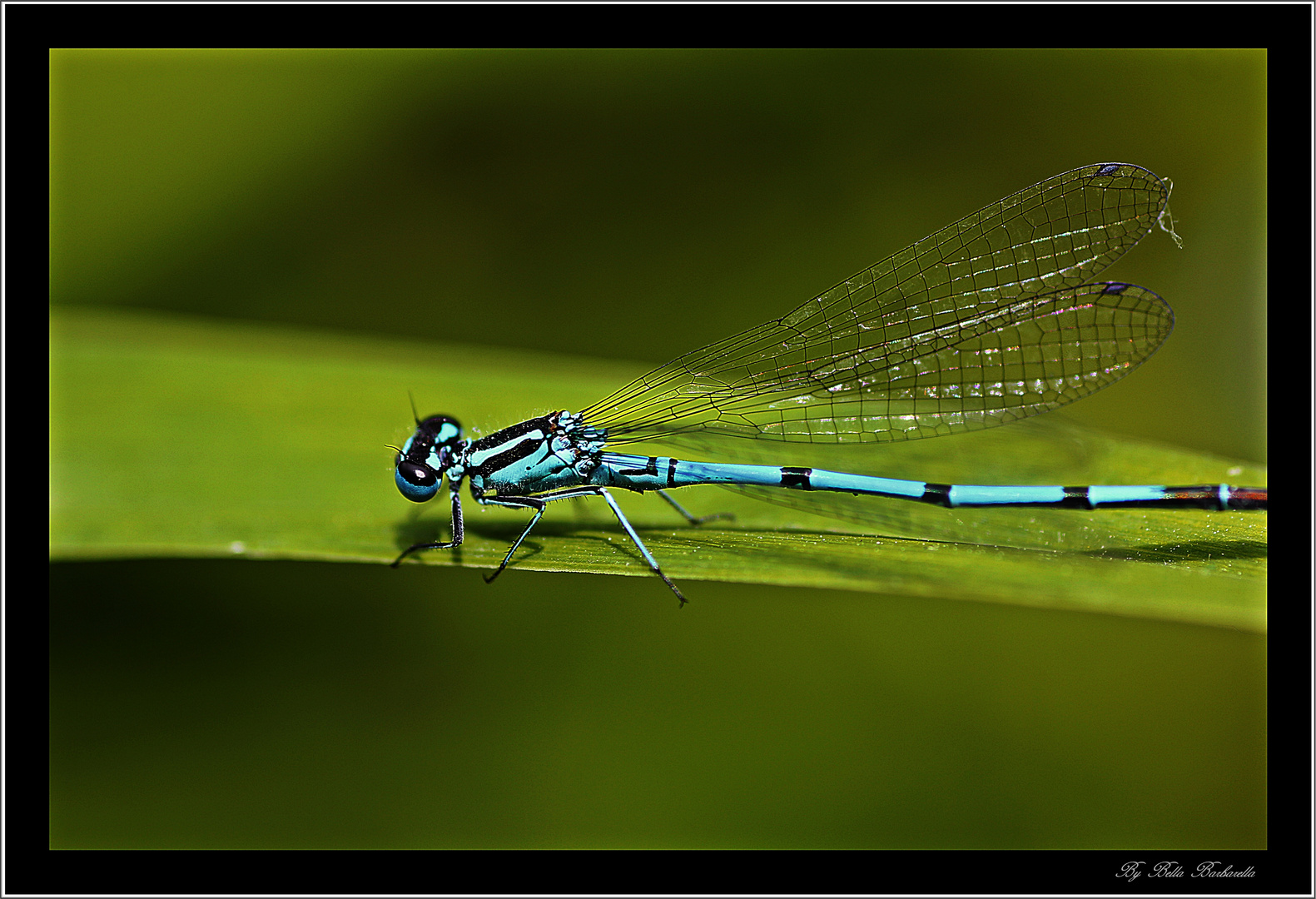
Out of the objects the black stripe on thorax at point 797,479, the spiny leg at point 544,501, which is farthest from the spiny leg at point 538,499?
the black stripe on thorax at point 797,479

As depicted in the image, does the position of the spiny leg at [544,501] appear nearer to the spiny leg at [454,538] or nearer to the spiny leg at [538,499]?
the spiny leg at [538,499]

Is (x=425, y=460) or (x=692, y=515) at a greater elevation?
(x=425, y=460)

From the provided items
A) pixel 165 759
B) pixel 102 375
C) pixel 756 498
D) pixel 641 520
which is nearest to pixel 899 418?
pixel 756 498

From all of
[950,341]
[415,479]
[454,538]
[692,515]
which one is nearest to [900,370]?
[950,341]

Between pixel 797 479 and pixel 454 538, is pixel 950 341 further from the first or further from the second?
pixel 454 538

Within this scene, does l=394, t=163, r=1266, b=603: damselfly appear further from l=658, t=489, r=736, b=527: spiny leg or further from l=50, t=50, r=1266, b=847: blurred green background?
l=50, t=50, r=1266, b=847: blurred green background

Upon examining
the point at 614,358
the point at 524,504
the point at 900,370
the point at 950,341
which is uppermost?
the point at 614,358

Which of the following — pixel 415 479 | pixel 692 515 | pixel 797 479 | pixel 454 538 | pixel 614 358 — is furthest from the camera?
pixel 614 358

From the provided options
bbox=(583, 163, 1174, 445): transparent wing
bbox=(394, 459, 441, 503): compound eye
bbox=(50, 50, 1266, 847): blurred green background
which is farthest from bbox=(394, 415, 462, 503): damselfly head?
bbox=(583, 163, 1174, 445): transparent wing
